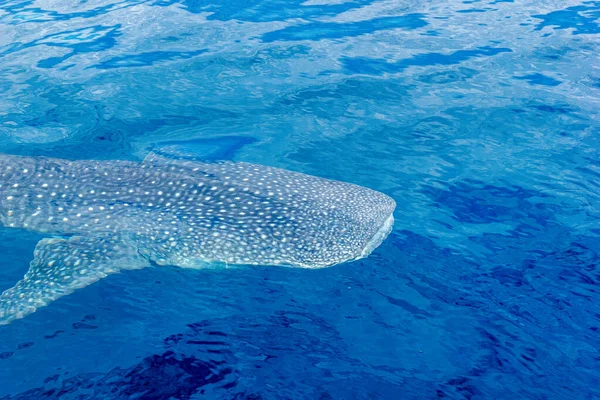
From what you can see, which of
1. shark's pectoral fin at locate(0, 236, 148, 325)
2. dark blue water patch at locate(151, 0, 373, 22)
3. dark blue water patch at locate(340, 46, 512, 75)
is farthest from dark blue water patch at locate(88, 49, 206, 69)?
shark's pectoral fin at locate(0, 236, 148, 325)

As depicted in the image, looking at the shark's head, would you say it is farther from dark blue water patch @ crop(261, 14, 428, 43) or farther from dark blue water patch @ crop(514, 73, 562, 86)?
dark blue water patch @ crop(261, 14, 428, 43)

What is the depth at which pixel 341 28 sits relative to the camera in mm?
13344

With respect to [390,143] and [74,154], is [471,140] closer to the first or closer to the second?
[390,143]

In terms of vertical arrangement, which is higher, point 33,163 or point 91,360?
point 33,163

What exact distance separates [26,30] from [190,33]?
166 inches

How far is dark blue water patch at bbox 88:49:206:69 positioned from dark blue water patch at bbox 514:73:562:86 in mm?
6761

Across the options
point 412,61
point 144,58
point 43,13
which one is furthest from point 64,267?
point 43,13

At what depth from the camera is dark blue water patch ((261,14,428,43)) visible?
41.9 ft

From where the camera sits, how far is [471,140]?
850cm

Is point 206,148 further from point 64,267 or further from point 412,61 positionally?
point 412,61

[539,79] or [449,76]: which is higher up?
[449,76]

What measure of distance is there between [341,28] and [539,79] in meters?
5.05

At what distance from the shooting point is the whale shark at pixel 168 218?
5547 millimetres

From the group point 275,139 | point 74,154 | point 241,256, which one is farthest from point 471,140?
point 74,154
